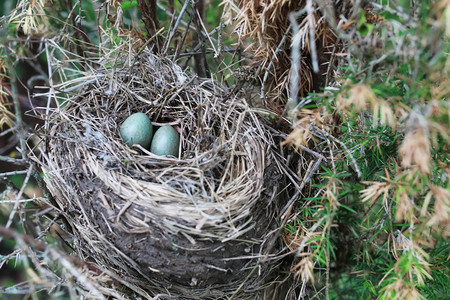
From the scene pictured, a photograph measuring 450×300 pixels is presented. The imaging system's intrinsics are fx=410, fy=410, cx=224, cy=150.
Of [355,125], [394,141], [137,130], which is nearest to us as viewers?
[394,141]

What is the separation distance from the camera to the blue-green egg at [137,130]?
1315mm

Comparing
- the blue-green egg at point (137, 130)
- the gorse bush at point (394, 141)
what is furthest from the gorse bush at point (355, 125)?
the blue-green egg at point (137, 130)

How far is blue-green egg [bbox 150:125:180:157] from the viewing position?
1.35 metres

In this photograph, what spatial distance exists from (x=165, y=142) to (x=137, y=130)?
0.32 ft

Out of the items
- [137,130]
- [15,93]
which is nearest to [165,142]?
[137,130]

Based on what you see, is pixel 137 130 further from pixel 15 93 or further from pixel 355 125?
pixel 355 125

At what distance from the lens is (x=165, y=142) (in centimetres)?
135

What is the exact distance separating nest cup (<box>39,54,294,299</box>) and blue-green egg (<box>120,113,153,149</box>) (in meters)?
0.03

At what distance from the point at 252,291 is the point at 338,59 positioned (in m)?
0.70

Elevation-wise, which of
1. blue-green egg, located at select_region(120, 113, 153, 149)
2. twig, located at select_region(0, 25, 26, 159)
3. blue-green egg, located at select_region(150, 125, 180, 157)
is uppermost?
twig, located at select_region(0, 25, 26, 159)

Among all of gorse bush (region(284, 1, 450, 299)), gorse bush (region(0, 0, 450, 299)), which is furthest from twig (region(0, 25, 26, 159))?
gorse bush (region(284, 1, 450, 299))

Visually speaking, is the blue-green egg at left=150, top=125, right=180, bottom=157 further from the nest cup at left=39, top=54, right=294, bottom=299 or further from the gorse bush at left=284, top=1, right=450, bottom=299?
the gorse bush at left=284, top=1, right=450, bottom=299

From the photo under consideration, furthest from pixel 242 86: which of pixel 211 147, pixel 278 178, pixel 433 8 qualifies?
pixel 433 8

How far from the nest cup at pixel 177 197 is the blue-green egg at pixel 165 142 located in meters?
0.04
